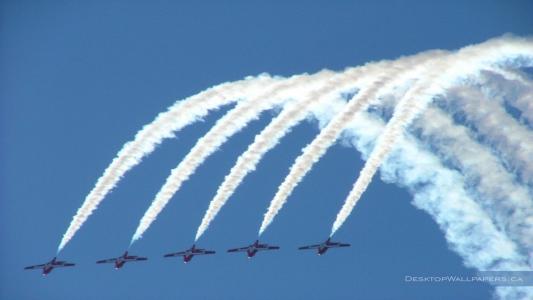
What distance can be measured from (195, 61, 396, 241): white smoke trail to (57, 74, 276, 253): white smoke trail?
3233mm

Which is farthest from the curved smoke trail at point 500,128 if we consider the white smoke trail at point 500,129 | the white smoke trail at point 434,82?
the white smoke trail at point 434,82

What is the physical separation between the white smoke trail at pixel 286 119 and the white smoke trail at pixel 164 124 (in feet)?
10.6

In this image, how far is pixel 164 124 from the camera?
61.2 meters

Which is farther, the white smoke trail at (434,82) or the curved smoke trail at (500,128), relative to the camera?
the curved smoke trail at (500,128)

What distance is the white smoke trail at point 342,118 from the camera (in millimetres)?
54406

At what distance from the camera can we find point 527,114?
55312 millimetres

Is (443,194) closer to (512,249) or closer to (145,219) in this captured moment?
(512,249)

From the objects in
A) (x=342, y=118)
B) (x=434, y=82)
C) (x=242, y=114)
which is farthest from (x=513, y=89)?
(x=242, y=114)

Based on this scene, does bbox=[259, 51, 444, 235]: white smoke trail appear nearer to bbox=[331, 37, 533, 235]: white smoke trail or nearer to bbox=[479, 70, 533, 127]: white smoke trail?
bbox=[331, 37, 533, 235]: white smoke trail

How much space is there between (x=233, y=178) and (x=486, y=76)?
1484 cm

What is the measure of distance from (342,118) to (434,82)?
17.3ft

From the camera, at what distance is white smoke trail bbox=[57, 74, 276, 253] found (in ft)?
197

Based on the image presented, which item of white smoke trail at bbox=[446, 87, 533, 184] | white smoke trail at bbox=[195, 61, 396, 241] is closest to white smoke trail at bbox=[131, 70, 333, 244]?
white smoke trail at bbox=[195, 61, 396, 241]

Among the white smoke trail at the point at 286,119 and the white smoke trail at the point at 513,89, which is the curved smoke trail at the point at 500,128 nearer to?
the white smoke trail at the point at 513,89
